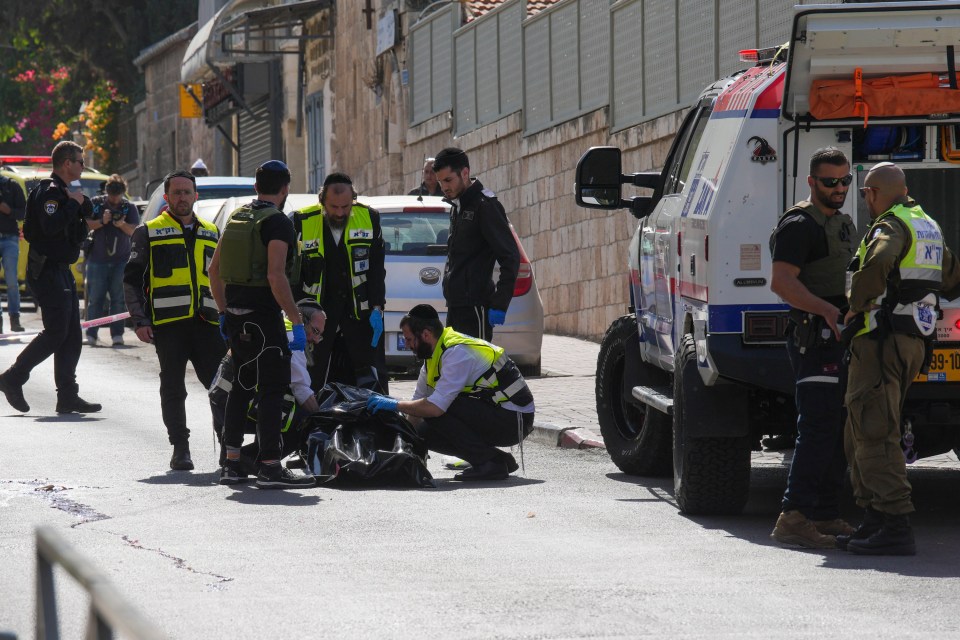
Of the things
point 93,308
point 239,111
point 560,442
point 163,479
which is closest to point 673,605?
point 163,479

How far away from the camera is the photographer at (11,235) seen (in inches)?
707

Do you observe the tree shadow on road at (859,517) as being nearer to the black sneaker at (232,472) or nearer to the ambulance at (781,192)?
the ambulance at (781,192)

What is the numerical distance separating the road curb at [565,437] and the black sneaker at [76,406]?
3456 millimetres

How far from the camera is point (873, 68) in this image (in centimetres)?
768

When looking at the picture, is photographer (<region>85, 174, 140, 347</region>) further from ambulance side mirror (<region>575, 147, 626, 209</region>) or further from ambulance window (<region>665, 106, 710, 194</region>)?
ambulance window (<region>665, 106, 710, 194</region>)

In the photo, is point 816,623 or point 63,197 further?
point 63,197

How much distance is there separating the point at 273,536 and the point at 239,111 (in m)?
32.9

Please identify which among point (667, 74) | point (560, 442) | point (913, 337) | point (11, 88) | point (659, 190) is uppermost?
point (11, 88)

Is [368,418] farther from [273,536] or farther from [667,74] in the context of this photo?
[667,74]

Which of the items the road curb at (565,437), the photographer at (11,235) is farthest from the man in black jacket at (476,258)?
the photographer at (11,235)

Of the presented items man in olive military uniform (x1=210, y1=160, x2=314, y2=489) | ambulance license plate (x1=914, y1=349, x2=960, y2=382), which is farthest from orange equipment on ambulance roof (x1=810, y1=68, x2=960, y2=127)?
man in olive military uniform (x1=210, y1=160, x2=314, y2=489)

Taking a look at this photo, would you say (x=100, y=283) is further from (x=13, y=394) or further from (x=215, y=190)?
(x=13, y=394)

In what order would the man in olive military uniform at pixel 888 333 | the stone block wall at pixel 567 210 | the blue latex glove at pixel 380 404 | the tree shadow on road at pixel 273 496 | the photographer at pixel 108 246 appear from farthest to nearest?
the photographer at pixel 108 246 → the stone block wall at pixel 567 210 → the blue latex glove at pixel 380 404 → the tree shadow on road at pixel 273 496 → the man in olive military uniform at pixel 888 333

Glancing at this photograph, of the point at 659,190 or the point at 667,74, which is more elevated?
the point at 667,74
